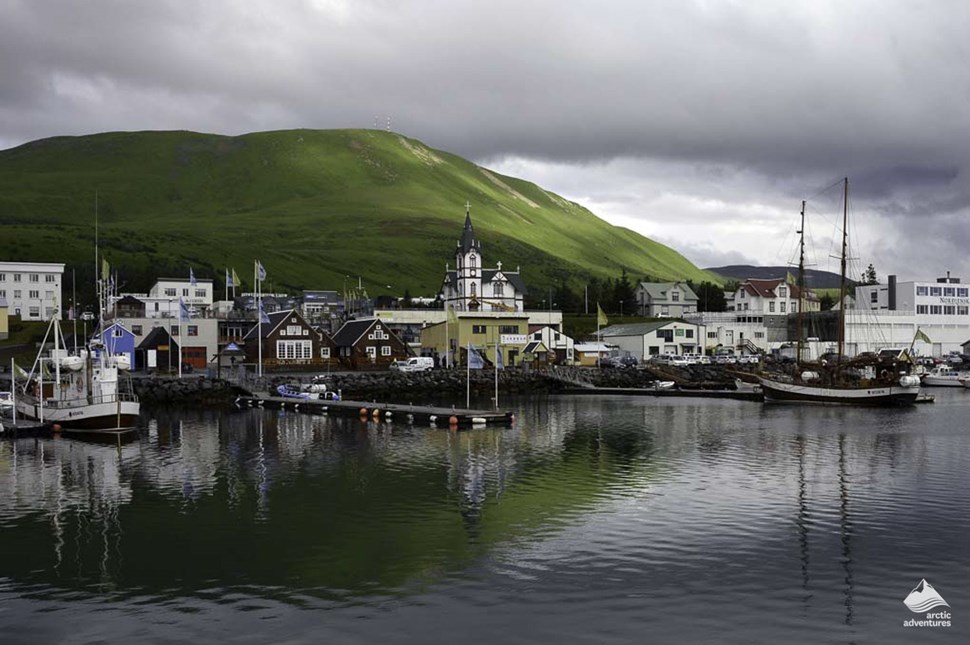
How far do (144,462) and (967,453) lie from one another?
48.0 m

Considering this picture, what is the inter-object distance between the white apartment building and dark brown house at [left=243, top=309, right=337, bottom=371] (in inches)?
1690

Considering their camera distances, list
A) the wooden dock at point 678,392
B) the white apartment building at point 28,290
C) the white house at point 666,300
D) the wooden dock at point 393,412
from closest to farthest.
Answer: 1. the wooden dock at point 393,412
2. the wooden dock at point 678,392
3. the white apartment building at point 28,290
4. the white house at point 666,300

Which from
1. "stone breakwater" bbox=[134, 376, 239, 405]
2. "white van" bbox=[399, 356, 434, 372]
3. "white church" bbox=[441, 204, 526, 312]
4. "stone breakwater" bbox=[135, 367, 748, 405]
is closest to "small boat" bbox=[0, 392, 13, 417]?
"stone breakwater" bbox=[134, 376, 239, 405]

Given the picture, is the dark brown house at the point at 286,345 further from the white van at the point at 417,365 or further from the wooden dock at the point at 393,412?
the wooden dock at the point at 393,412

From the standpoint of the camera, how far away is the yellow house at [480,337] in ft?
386

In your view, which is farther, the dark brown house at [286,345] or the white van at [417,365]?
the dark brown house at [286,345]

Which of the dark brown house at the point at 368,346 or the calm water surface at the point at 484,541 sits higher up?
the dark brown house at the point at 368,346

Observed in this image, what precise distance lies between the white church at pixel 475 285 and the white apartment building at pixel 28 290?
60.4m

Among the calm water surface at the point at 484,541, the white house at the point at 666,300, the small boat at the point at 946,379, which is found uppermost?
the white house at the point at 666,300

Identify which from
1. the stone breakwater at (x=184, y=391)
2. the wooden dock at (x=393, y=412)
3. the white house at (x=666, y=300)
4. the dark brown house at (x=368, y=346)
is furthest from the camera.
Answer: the white house at (x=666, y=300)

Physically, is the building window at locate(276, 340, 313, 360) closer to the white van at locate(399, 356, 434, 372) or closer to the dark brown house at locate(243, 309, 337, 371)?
the dark brown house at locate(243, 309, 337, 371)

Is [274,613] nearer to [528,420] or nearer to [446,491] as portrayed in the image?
[446,491]

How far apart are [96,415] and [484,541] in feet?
141

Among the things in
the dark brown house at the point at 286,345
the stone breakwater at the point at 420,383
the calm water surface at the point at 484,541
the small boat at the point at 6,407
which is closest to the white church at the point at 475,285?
the stone breakwater at the point at 420,383
